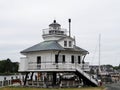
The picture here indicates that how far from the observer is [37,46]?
4981cm

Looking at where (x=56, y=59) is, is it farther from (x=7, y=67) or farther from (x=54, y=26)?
(x=7, y=67)

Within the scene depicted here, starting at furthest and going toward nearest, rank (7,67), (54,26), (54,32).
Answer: (7,67) < (54,26) < (54,32)

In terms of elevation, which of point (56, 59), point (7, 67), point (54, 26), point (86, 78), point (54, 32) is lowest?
point (86, 78)

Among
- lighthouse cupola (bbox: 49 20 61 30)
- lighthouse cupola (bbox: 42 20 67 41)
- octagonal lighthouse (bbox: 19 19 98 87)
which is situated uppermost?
lighthouse cupola (bbox: 49 20 61 30)

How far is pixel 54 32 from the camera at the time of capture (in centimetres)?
4966

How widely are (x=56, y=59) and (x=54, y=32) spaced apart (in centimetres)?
482

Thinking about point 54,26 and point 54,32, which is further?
point 54,26

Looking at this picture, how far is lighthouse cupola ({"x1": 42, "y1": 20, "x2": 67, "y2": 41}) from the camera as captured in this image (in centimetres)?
4972

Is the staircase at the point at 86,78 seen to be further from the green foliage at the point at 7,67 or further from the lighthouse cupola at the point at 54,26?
the green foliage at the point at 7,67

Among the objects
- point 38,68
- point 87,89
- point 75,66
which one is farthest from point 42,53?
point 87,89

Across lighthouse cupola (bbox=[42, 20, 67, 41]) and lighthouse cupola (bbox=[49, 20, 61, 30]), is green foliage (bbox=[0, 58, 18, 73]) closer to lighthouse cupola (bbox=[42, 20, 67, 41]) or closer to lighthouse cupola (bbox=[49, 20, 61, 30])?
lighthouse cupola (bbox=[42, 20, 67, 41])

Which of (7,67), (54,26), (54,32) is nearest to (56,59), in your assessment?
(54,32)

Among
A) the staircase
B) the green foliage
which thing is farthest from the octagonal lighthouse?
the green foliage

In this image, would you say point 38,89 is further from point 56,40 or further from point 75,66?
point 56,40
